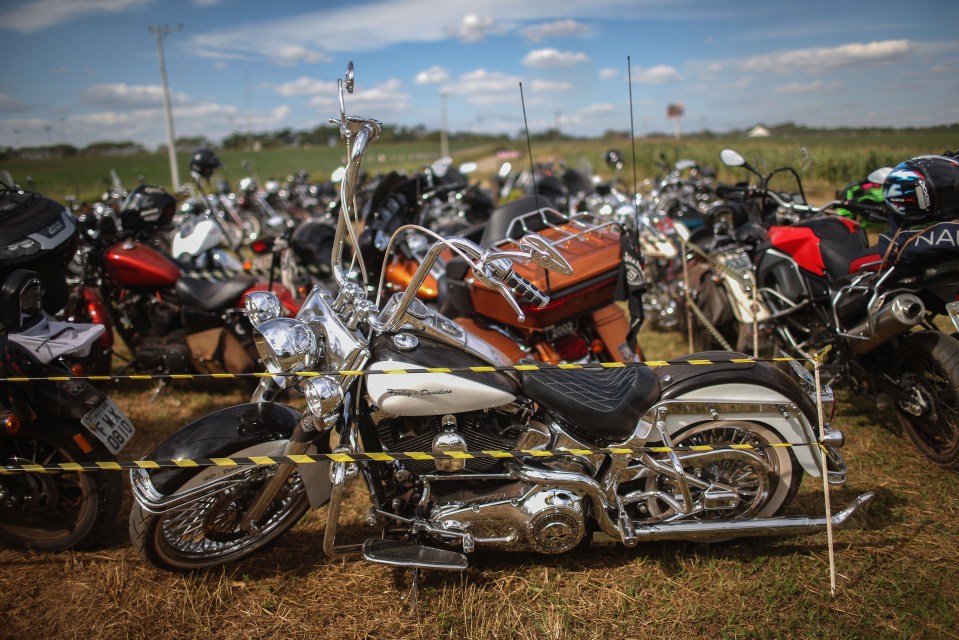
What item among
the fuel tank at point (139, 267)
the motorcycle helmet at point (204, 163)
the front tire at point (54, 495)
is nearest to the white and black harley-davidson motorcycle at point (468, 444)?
the front tire at point (54, 495)

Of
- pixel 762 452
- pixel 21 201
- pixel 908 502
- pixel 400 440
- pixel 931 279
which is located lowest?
pixel 908 502

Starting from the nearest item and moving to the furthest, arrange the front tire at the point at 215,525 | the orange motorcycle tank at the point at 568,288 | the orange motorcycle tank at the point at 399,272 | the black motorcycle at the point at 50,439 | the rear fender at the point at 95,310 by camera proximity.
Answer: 1. the front tire at the point at 215,525
2. the black motorcycle at the point at 50,439
3. the orange motorcycle tank at the point at 568,288
4. the rear fender at the point at 95,310
5. the orange motorcycle tank at the point at 399,272

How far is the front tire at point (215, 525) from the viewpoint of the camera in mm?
2348

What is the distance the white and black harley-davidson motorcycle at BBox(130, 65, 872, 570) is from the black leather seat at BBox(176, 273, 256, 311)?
1.89 meters

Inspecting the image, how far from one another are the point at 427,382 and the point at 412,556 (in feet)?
2.43

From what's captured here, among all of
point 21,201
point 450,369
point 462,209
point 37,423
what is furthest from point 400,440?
point 462,209

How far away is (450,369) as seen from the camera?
2092mm

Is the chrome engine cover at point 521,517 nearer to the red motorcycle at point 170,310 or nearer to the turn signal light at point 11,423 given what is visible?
the turn signal light at point 11,423

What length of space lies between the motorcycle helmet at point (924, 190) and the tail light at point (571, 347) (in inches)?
77.0

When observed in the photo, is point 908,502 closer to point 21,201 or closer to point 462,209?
point 21,201

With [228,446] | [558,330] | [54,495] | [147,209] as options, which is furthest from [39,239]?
[558,330]

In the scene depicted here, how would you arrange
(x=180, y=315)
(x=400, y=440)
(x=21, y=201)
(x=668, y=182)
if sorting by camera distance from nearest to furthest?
(x=400, y=440) < (x=21, y=201) < (x=180, y=315) < (x=668, y=182)

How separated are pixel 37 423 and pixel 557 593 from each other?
243 centimetres

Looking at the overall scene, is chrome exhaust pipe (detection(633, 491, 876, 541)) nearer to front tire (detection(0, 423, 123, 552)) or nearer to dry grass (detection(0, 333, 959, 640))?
dry grass (detection(0, 333, 959, 640))
